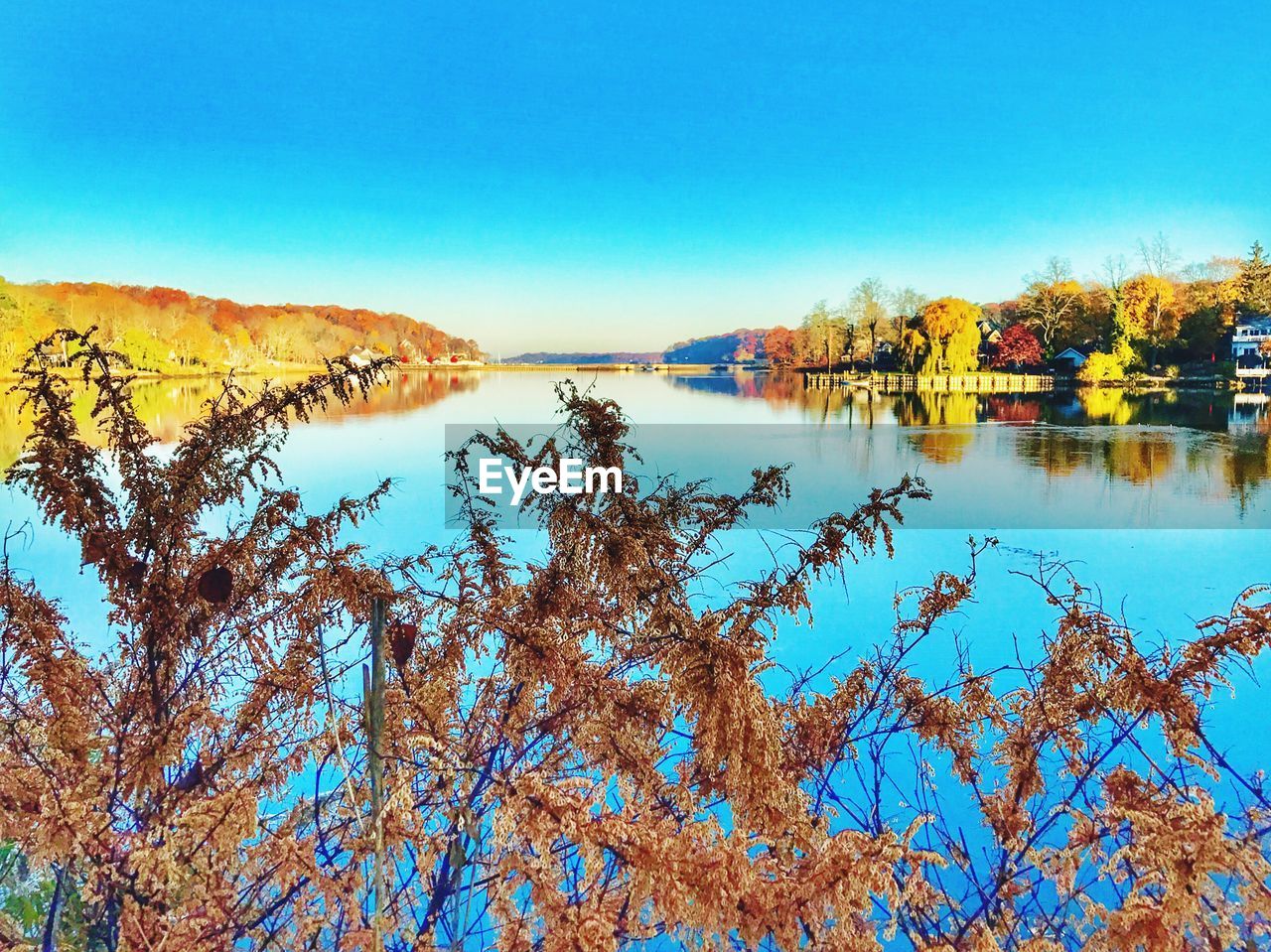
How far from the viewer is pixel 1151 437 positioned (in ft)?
79.2

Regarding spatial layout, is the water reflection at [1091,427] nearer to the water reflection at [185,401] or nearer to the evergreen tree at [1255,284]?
the evergreen tree at [1255,284]

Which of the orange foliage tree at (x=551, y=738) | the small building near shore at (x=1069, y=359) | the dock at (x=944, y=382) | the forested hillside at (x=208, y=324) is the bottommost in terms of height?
the orange foliage tree at (x=551, y=738)

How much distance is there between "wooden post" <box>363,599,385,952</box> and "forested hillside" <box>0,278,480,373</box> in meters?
19.1

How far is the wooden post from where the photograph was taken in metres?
1.45

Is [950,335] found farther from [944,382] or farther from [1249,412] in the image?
[1249,412]

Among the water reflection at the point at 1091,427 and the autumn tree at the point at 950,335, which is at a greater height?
the autumn tree at the point at 950,335

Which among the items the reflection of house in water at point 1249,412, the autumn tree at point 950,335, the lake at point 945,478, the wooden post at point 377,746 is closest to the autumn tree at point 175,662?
the wooden post at point 377,746

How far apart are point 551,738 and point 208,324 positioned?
2945 cm

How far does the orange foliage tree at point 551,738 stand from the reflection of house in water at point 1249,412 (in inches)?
1211

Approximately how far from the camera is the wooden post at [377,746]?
4.74 feet

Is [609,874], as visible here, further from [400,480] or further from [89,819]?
[400,480]

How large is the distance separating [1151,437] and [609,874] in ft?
90.3

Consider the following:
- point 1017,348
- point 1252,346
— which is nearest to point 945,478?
point 1017,348

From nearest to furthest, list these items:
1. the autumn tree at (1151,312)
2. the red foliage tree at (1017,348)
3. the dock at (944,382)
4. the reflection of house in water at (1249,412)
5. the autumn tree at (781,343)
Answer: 1. the reflection of house in water at (1249,412)
2. the autumn tree at (1151,312)
3. the red foliage tree at (1017,348)
4. the dock at (944,382)
5. the autumn tree at (781,343)
